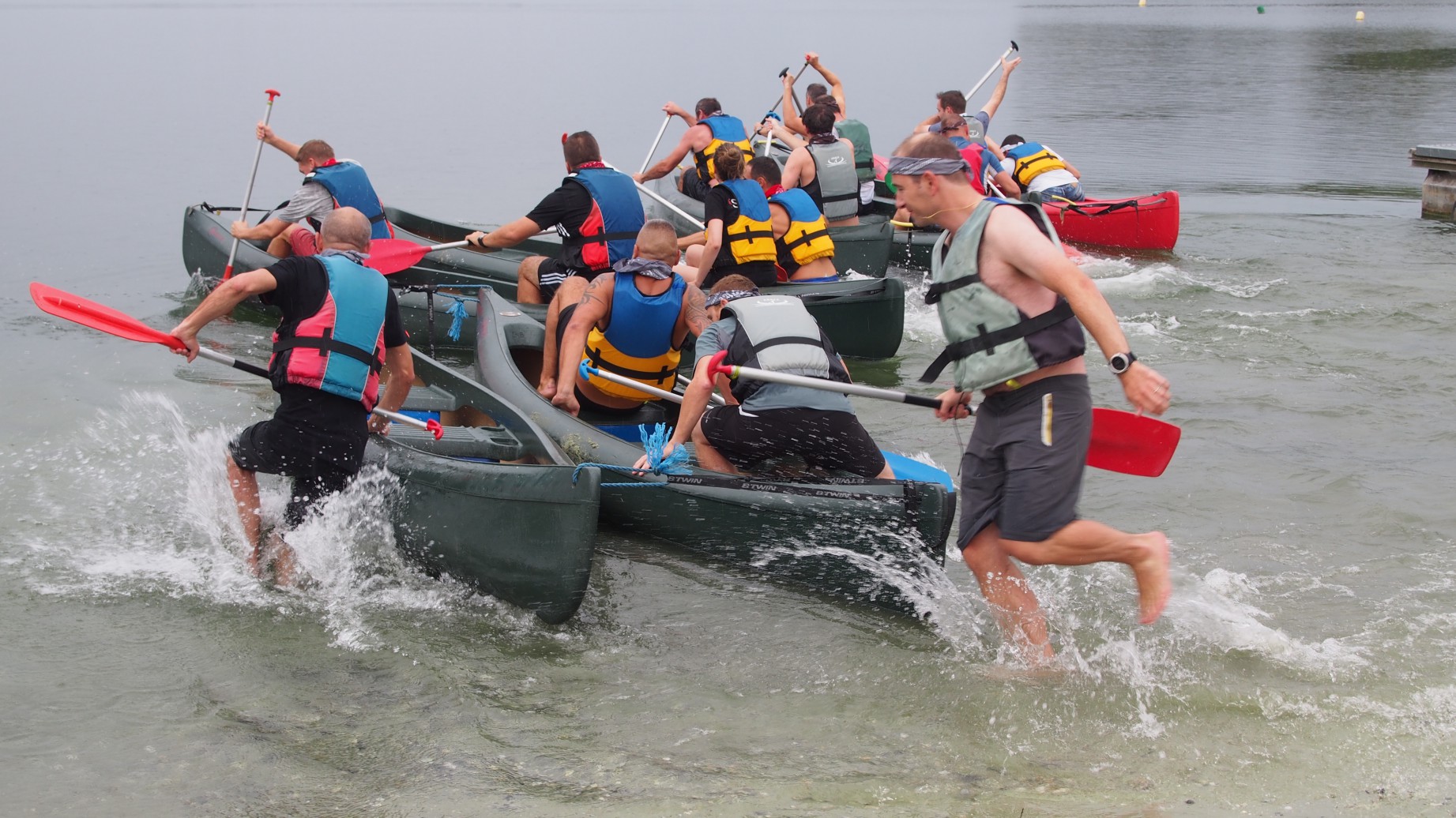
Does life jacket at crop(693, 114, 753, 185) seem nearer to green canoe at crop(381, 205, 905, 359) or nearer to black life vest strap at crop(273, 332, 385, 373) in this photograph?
green canoe at crop(381, 205, 905, 359)

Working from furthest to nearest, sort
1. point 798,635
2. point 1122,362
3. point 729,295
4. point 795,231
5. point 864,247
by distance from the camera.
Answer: point 864,247 → point 795,231 → point 729,295 → point 798,635 → point 1122,362

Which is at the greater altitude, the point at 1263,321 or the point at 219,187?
the point at 1263,321

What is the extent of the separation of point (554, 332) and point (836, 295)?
2.72 meters

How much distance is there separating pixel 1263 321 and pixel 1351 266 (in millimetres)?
2312

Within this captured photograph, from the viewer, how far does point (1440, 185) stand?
1383 cm

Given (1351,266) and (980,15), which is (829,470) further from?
(980,15)

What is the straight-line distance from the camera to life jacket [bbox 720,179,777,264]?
8.28m

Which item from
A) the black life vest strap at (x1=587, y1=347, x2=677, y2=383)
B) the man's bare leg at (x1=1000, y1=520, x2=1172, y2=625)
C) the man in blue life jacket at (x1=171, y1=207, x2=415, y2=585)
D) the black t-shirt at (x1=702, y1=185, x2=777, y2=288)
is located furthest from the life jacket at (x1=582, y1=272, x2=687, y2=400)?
the black t-shirt at (x1=702, y1=185, x2=777, y2=288)

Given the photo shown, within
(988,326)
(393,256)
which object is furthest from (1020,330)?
(393,256)

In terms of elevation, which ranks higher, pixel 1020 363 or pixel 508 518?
pixel 1020 363

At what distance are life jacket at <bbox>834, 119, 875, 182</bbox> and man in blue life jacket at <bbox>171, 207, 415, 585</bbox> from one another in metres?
8.63

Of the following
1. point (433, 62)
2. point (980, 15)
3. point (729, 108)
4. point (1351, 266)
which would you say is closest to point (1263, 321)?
point (1351, 266)

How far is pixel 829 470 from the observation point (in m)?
5.10

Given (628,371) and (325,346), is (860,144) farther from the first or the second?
(325,346)
